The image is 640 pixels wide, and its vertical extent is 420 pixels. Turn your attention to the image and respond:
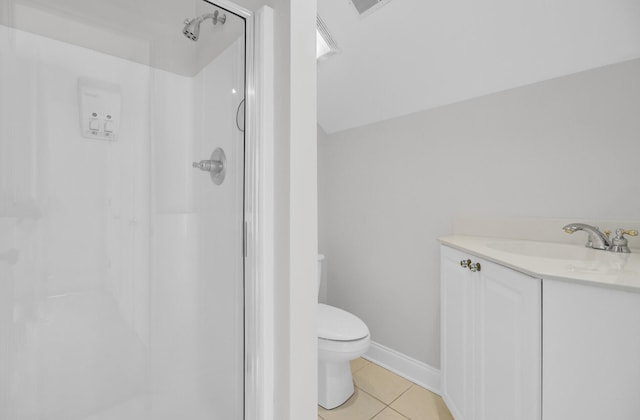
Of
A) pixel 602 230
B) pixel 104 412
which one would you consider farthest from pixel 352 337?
pixel 602 230

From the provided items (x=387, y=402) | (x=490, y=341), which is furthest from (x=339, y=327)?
(x=490, y=341)

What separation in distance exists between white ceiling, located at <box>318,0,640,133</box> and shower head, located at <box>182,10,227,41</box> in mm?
749

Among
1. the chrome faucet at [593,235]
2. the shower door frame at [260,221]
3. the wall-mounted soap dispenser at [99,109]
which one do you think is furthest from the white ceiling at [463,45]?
the wall-mounted soap dispenser at [99,109]

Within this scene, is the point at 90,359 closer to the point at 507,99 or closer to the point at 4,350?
the point at 4,350

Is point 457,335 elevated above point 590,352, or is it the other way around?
point 590,352

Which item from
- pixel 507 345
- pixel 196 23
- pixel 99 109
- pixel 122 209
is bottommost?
pixel 507 345

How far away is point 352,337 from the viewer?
145 cm

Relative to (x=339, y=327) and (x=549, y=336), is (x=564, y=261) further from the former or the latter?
(x=339, y=327)

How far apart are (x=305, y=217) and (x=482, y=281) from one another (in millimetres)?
771

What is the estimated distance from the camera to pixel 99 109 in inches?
37.7

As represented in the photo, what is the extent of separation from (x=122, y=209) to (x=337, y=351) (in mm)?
1163

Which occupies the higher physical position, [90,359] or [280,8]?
[280,8]

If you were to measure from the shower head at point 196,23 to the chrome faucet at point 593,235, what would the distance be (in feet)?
5.06

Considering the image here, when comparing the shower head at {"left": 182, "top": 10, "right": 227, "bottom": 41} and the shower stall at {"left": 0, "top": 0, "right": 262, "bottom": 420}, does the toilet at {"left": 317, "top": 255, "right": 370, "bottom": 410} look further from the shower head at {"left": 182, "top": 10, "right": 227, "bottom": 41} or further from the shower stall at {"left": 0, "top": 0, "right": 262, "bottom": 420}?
the shower head at {"left": 182, "top": 10, "right": 227, "bottom": 41}
